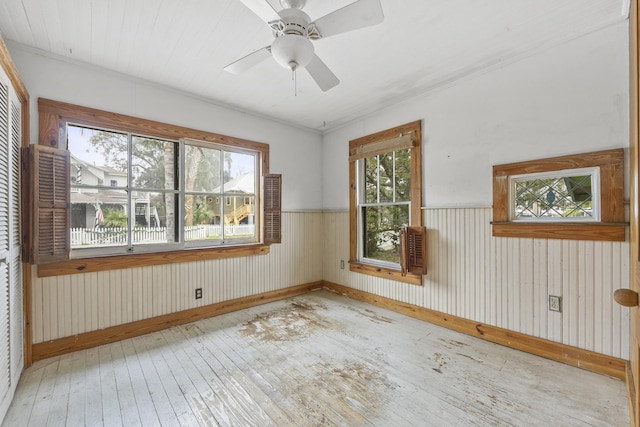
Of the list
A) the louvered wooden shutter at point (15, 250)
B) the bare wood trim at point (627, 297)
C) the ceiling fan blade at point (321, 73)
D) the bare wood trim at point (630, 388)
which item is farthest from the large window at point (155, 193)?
the bare wood trim at point (630, 388)

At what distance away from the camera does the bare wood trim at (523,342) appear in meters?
2.05

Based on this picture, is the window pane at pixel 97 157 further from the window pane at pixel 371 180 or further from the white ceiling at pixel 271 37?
the window pane at pixel 371 180

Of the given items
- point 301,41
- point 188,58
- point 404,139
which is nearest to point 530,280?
point 404,139

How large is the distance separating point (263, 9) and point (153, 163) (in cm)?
222

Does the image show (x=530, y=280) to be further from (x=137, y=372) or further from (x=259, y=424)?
(x=137, y=372)

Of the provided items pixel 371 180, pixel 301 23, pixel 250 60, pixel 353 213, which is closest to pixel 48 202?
pixel 250 60

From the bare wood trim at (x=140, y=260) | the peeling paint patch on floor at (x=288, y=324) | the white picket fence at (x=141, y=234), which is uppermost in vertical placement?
the white picket fence at (x=141, y=234)

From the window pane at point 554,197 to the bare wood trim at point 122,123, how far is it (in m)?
3.21

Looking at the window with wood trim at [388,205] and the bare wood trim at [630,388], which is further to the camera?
the window with wood trim at [388,205]

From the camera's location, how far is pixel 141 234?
292 cm

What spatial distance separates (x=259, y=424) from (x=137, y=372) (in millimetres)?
1197

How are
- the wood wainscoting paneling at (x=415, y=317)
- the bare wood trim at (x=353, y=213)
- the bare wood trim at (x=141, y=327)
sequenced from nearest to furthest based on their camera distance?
the wood wainscoting paneling at (x=415, y=317)
the bare wood trim at (x=141, y=327)
the bare wood trim at (x=353, y=213)

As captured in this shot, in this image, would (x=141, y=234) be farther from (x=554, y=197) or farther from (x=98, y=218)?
(x=554, y=197)

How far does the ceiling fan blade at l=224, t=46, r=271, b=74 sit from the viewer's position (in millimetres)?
1901
